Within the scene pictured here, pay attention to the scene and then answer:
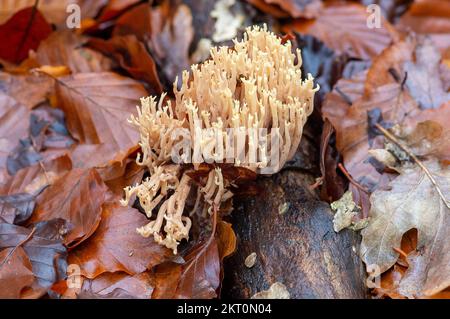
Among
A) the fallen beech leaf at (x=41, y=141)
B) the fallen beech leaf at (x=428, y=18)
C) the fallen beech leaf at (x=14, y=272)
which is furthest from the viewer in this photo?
the fallen beech leaf at (x=428, y=18)

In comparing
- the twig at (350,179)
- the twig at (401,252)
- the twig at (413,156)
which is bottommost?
the twig at (401,252)

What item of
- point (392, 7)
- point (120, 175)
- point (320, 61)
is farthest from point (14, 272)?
point (392, 7)

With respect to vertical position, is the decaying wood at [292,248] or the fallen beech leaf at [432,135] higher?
the fallen beech leaf at [432,135]

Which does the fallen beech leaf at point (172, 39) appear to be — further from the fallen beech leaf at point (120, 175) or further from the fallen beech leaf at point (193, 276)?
the fallen beech leaf at point (193, 276)

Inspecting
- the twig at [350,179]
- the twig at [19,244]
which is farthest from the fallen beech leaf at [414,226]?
the twig at [19,244]

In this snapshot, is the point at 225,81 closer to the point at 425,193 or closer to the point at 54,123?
the point at 425,193

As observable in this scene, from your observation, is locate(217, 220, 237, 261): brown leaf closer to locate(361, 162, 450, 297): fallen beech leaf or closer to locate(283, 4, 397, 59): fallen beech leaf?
locate(361, 162, 450, 297): fallen beech leaf

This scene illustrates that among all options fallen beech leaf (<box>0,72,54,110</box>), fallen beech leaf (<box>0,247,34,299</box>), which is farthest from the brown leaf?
fallen beech leaf (<box>0,72,54,110</box>)
